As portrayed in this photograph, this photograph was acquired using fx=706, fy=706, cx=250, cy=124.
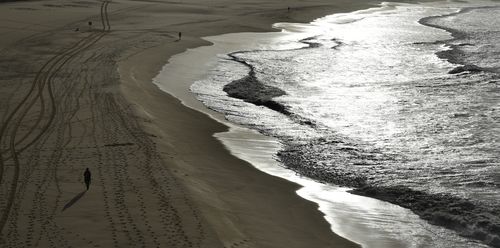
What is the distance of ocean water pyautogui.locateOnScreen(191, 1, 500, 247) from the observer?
15316 mm

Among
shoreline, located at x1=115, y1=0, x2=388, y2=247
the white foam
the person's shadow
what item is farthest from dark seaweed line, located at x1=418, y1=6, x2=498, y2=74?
the person's shadow

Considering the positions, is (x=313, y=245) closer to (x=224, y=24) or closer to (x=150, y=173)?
(x=150, y=173)

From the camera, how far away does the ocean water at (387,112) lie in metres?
15.3

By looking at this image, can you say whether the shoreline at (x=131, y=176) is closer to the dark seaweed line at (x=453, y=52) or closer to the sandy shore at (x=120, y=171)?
the sandy shore at (x=120, y=171)

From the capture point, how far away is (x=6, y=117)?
1972cm

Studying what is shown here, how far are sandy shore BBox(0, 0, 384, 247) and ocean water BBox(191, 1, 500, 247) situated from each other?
1.99 m

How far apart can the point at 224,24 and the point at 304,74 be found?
19.0 m

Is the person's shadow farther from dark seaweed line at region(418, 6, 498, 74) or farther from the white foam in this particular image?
dark seaweed line at region(418, 6, 498, 74)

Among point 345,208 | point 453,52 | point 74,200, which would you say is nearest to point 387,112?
point 345,208

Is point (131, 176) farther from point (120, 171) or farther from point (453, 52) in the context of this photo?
point (453, 52)

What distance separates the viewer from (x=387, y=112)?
22828mm

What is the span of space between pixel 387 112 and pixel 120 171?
35.7 ft

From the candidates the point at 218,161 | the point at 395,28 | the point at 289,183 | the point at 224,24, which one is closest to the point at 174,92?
the point at 218,161

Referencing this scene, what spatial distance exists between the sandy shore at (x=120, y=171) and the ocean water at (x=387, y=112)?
1.99m
